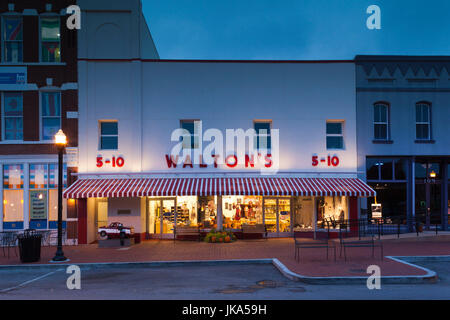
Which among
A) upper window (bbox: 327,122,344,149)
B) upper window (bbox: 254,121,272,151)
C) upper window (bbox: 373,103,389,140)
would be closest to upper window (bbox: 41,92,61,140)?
upper window (bbox: 254,121,272,151)

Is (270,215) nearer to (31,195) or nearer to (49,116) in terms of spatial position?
(31,195)

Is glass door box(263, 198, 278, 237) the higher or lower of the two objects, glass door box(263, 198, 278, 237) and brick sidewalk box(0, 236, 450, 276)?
the higher

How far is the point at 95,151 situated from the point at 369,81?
13901mm

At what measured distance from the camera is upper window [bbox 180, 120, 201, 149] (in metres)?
18.4

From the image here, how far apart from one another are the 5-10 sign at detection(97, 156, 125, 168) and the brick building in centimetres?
116

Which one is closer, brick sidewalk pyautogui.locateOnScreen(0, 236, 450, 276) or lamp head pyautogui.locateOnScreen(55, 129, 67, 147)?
brick sidewalk pyautogui.locateOnScreen(0, 236, 450, 276)

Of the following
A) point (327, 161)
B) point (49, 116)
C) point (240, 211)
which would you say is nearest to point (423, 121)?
point (327, 161)

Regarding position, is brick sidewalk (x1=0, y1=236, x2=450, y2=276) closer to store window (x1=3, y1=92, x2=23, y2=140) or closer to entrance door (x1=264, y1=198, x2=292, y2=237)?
entrance door (x1=264, y1=198, x2=292, y2=237)

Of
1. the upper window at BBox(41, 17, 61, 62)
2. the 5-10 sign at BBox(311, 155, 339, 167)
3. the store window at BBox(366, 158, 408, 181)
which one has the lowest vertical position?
the store window at BBox(366, 158, 408, 181)

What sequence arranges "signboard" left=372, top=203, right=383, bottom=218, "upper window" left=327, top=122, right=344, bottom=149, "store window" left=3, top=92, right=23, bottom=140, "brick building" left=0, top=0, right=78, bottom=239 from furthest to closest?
"upper window" left=327, top=122, right=344, bottom=149 → "signboard" left=372, top=203, right=383, bottom=218 → "store window" left=3, top=92, right=23, bottom=140 → "brick building" left=0, top=0, right=78, bottom=239

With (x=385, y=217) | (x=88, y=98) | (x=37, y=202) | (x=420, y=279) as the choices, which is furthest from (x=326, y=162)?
(x=37, y=202)

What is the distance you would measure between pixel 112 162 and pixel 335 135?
10935 millimetres

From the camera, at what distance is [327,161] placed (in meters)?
18.6

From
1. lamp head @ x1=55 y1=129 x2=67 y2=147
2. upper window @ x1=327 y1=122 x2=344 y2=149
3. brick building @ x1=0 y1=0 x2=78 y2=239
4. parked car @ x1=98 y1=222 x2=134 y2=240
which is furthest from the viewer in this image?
upper window @ x1=327 y1=122 x2=344 y2=149
